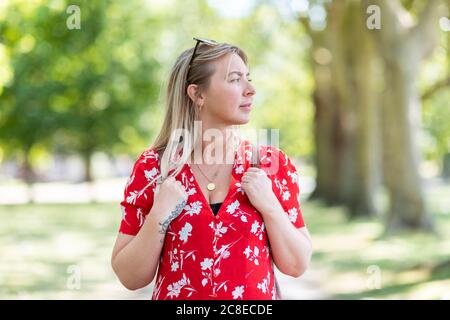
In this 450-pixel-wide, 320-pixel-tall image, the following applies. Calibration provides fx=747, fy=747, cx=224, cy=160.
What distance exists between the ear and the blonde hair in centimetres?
2

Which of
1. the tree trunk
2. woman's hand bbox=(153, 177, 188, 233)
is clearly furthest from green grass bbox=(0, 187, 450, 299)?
woman's hand bbox=(153, 177, 188, 233)

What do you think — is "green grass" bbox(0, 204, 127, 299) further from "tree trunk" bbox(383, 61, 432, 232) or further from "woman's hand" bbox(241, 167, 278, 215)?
"woman's hand" bbox(241, 167, 278, 215)

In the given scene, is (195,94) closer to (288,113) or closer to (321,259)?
(321,259)

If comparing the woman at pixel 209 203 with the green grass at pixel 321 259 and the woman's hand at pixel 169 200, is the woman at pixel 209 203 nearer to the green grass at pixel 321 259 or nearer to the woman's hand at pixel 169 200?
the woman's hand at pixel 169 200

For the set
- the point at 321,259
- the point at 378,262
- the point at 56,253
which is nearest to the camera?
the point at 378,262

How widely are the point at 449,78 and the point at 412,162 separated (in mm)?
9153

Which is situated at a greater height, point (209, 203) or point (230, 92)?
point (230, 92)

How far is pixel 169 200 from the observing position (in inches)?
113

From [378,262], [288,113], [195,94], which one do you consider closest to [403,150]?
[378,262]

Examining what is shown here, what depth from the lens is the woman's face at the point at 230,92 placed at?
3006mm

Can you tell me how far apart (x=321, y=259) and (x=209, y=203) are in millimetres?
11986

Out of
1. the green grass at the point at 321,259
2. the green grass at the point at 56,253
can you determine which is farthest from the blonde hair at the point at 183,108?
the green grass at the point at 56,253

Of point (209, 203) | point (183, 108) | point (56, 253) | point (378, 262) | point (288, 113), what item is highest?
point (288, 113)
